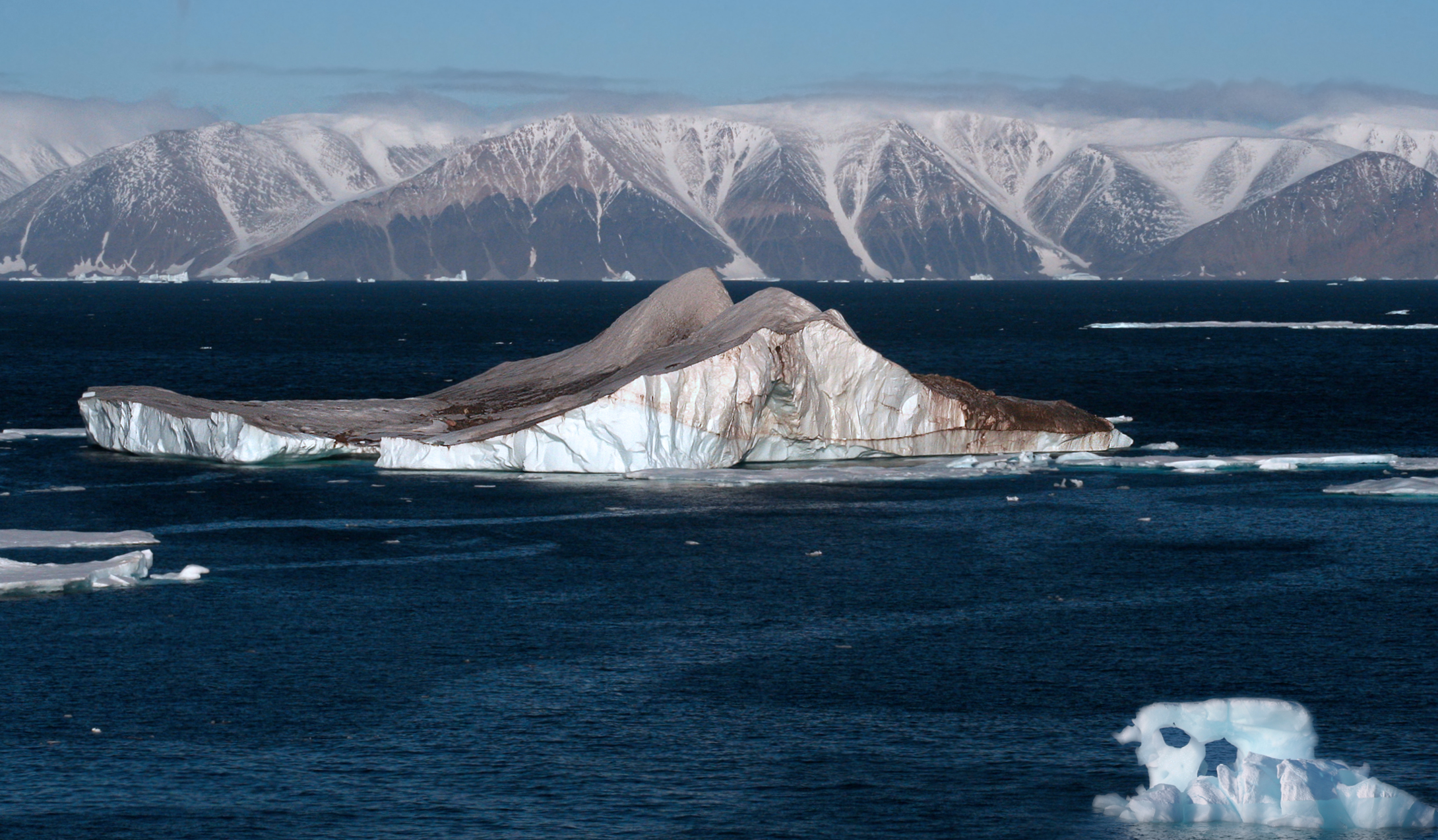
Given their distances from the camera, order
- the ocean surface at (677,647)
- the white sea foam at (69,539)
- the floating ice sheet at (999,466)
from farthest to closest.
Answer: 1. the floating ice sheet at (999,466)
2. the white sea foam at (69,539)
3. the ocean surface at (677,647)

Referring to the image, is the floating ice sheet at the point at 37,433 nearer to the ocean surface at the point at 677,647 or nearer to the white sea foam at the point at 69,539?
the ocean surface at the point at 677,647

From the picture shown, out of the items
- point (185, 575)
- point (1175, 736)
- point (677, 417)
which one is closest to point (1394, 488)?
point (677, 417)

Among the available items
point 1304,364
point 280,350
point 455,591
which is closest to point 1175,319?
point 1304,364

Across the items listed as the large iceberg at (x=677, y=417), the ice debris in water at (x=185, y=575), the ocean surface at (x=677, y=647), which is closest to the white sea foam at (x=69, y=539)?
the ocean surface at (x=677, y=647)

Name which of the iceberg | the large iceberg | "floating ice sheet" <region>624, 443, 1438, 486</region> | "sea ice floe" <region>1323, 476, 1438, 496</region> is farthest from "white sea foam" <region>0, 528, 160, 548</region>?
"sea ice floe" <region>1323, 476, 1438, 496</region>

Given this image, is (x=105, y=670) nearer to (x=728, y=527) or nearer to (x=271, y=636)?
(x=271, y=636)

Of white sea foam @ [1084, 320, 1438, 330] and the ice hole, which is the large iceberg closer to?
the ice hole
